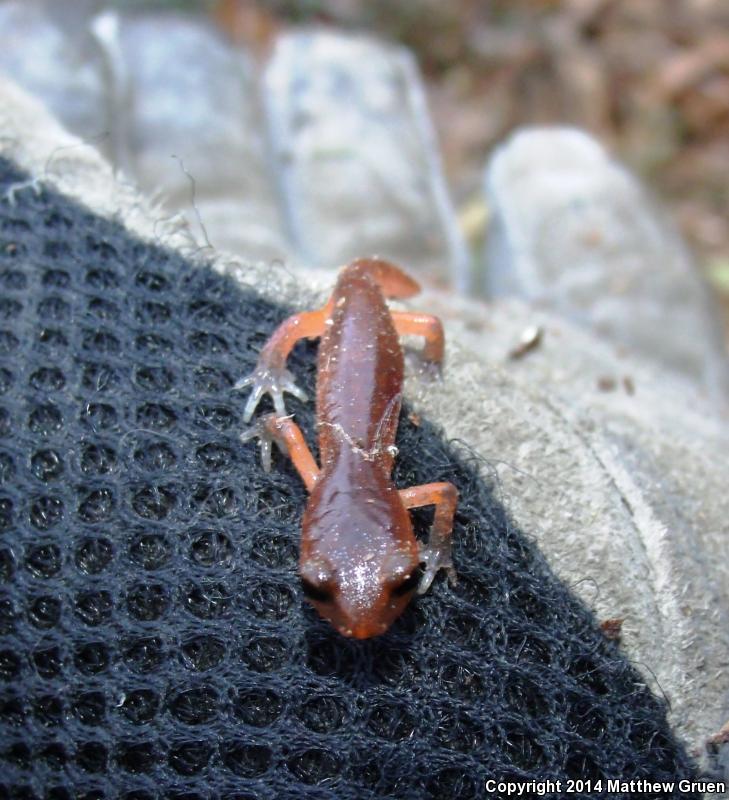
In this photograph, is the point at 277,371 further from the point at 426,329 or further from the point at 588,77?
the point at 588,77

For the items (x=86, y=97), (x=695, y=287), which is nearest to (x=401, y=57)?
(x=86, y=97)

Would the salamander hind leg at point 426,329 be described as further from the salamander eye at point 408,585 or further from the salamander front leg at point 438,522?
the salamander eye at point 408,585

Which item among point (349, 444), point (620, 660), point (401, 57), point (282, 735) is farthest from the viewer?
point (401, 57)

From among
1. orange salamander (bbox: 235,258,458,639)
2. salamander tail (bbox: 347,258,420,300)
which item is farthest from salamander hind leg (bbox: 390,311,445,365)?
salamander tail (bbox: 347,258,420,300)

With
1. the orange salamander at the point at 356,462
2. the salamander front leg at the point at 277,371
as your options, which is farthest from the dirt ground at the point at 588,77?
the salamander front leg at the point at 277,371

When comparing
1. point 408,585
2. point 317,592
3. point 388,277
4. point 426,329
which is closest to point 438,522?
point 408,585

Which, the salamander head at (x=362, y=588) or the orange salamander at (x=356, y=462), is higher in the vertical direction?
the orange salamander at (x=356, y=462)

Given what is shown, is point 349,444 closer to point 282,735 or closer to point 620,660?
point 282,735
